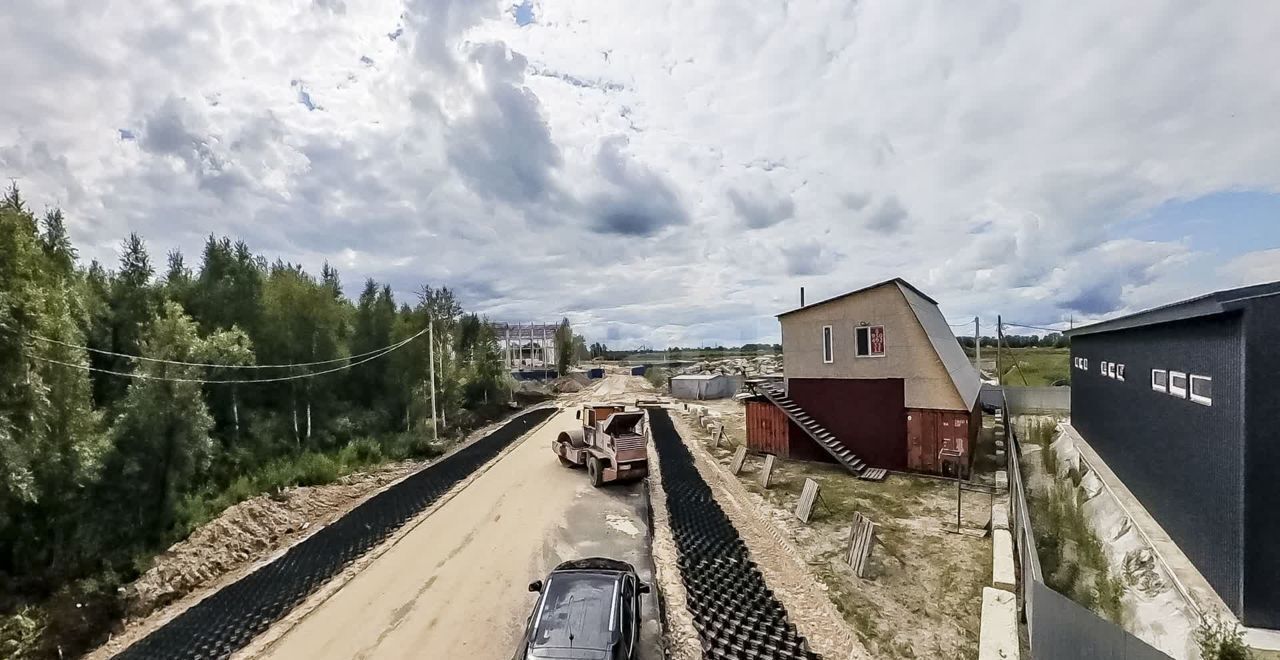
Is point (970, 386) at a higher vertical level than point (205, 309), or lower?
lower

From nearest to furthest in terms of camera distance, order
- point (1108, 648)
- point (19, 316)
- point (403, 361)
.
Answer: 1. point (1108, 648)
2. point (19, 316)
3. point (403, 361)

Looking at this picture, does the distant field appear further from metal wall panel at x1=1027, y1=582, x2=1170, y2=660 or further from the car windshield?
the car windshield

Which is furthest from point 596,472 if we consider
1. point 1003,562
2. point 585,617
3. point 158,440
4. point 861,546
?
point 158,440

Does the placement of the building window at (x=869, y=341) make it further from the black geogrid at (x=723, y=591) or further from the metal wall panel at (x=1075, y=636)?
the metal wall panel at (x=1075, y=636)

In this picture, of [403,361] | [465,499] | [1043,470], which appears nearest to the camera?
[465,499]

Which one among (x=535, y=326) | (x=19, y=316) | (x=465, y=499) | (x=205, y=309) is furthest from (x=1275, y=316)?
(x=535, y=326)

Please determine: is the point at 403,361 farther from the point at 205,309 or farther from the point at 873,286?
the point at 873,286

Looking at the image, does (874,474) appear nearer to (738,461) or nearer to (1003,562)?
(738,461)
